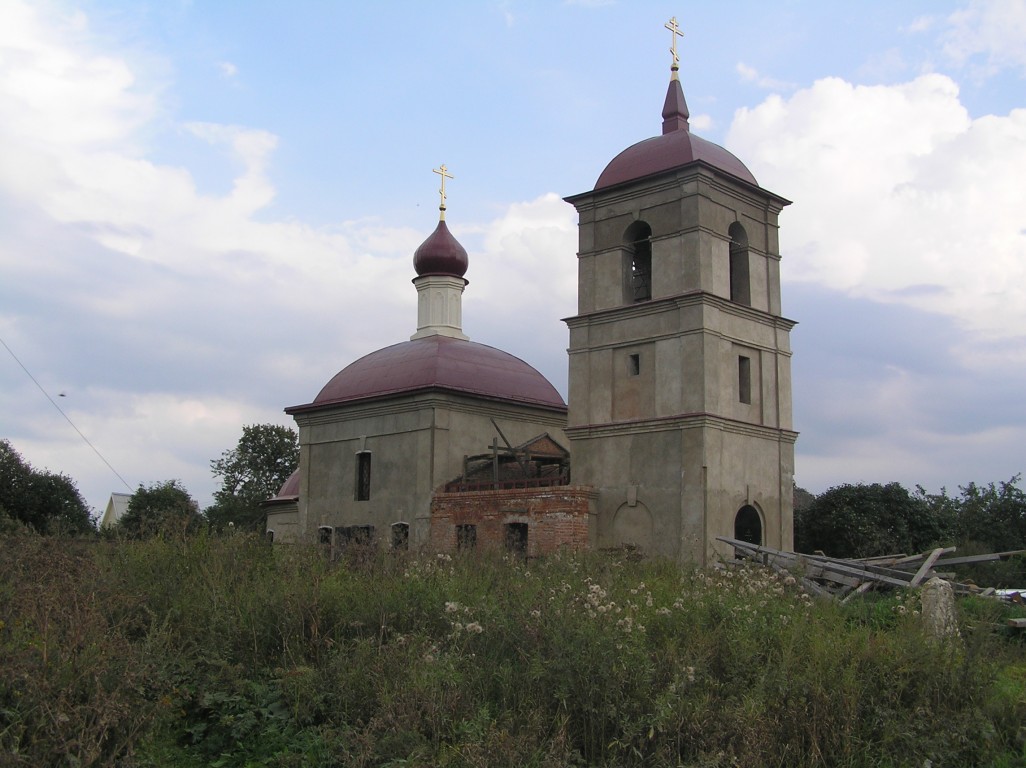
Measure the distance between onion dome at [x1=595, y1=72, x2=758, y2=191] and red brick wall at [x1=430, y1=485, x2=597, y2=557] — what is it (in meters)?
7.28

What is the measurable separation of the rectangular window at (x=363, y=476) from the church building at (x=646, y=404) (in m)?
0.70

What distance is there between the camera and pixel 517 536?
24984 mm

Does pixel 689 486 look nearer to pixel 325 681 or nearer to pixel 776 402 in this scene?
pixel 776 402

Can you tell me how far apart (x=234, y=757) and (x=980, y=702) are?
20.6 ft

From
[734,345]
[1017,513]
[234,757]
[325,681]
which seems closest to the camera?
[234,757]

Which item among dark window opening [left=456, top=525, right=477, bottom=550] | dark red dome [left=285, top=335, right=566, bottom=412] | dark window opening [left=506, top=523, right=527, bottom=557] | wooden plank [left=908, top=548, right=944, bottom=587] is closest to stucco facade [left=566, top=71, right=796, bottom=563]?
dark window opening [left=506, top=523, right=527, bottom=557]

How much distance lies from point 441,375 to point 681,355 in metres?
7.49

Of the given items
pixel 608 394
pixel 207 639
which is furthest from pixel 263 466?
pixel 207 639

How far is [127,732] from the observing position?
7980 millimetres

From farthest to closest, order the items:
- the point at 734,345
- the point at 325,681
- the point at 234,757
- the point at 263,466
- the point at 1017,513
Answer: the point at 263,466 < the point at 1017,513 < the point at 734,345 < the point at 325,681 < the point at 234,757

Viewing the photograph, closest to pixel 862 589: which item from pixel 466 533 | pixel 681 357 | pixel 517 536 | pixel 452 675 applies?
pixel 681 357

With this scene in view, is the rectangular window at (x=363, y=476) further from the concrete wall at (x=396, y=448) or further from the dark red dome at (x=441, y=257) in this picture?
the dark red dome at (x=441, y=257)

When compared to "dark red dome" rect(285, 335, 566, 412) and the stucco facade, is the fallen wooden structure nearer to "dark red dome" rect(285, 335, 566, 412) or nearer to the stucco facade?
the stucco facade

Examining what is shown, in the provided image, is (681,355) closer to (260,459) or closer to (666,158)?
(666,158)
